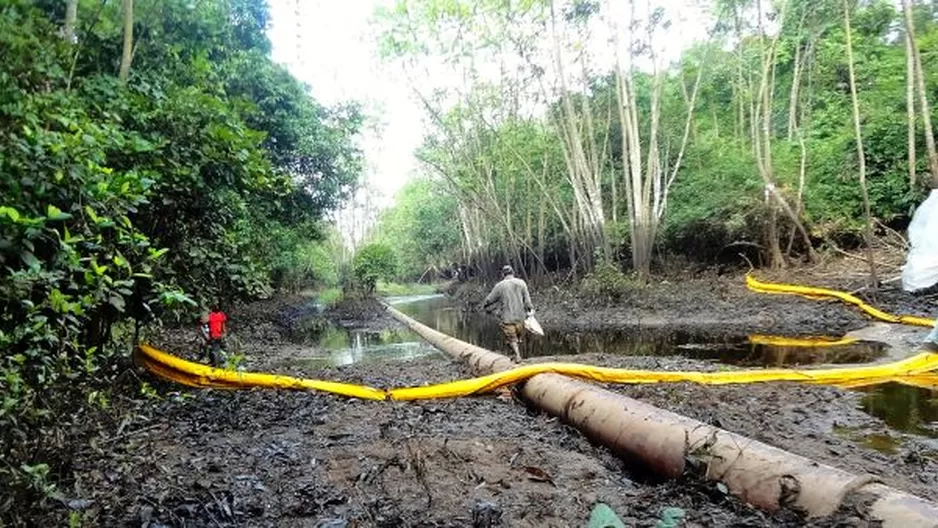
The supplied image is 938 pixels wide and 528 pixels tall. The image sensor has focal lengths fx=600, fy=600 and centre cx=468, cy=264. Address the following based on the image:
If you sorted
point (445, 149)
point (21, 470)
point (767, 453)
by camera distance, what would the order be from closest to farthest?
point (21, 470) → point (767, 453) → point (445, 149)

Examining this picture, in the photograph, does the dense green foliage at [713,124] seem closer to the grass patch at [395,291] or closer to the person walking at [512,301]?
the person walking at [512,301]

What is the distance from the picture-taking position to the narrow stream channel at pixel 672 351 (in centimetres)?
578

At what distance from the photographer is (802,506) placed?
2.93 m

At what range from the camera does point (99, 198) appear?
155 inches

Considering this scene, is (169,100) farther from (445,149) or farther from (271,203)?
(445,149)

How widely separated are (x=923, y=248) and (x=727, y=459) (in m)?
9.70

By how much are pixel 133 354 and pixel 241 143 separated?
7.67 feet

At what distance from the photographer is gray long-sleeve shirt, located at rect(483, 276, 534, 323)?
381 inches

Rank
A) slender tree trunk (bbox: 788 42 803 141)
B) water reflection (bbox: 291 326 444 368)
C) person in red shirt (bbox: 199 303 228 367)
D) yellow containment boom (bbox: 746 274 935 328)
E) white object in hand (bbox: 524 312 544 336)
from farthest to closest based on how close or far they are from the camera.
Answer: slender tree trunk (bbox: 788 42 803 141) < water reflection (bbox: 291 326 444 368) < yellow containment boom (bbox: 746 274 935 328) < white object in hand (bbox: 524 312 544 336) < person in red shirt (bbox: 199 303 228 367)

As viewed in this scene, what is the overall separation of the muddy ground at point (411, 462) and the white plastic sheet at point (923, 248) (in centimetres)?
533

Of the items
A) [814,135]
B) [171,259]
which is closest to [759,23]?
[814,135]

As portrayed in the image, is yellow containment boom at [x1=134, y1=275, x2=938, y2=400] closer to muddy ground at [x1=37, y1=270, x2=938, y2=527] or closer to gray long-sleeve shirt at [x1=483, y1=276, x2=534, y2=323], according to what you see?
muddy ground at [x1=37, y1=270, x2=938, y2=527]

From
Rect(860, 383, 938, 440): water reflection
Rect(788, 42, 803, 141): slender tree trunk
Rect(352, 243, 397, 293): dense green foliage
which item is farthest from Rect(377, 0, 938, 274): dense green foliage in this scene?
Rect(860, 383, 938, 440): water reflection

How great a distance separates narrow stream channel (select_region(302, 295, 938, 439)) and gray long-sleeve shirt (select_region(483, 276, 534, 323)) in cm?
232
